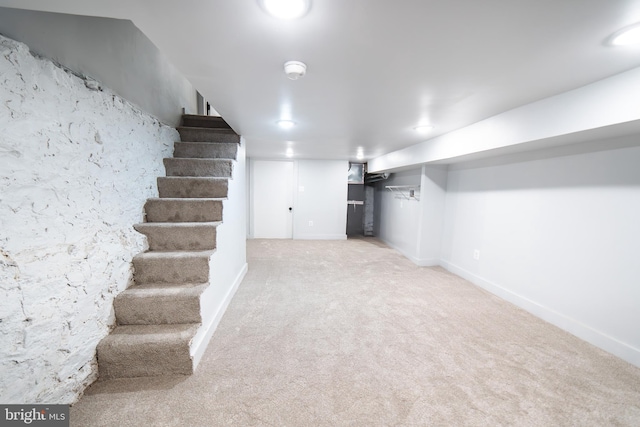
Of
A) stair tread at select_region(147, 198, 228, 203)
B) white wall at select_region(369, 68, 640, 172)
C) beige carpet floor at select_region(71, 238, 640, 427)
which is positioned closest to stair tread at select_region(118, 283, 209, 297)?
beige carpet floor at select_region(71, 238, 640, 427)

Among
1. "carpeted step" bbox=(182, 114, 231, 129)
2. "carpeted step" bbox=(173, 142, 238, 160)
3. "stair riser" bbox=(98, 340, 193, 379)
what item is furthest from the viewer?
"carpeted step" bbox=(182, 114, 231, 129)

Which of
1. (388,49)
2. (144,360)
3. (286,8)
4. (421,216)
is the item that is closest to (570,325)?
(421,216)

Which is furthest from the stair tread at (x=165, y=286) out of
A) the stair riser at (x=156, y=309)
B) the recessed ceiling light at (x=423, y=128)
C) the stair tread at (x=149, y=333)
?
the recessed ceiling light at (x=423, y=128)

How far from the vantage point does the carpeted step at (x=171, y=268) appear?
6.27 ft

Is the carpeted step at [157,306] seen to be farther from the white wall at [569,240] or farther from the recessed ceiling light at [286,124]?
the white wall at [569,240]

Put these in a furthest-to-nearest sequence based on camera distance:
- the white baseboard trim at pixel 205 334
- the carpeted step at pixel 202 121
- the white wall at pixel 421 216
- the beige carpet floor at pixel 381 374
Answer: the white wall at pixel 421 216 → the carpeted step at pixel 202 121 → the white baseboard trim at pixel 205 334 → the beige carpet floor at pixel 381 374

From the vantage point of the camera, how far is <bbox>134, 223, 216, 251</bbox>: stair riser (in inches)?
81.5

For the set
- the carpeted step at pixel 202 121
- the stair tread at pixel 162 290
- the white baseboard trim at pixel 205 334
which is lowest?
the white baseboard trim at pixel 205 334

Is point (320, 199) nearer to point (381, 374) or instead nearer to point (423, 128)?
point (423, 128)

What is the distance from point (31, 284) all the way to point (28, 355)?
1.08 ft

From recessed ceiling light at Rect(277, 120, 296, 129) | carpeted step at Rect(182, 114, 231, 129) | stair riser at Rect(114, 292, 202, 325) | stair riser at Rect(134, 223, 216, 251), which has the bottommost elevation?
stair riser at Rect(114, 292, 202, 325)

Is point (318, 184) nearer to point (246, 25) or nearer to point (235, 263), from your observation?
point (235, 263)

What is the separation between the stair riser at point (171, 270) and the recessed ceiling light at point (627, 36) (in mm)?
2587

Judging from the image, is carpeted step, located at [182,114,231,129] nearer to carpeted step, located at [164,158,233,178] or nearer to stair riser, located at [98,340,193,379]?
carpeted step, located at [164,158,233,178]
